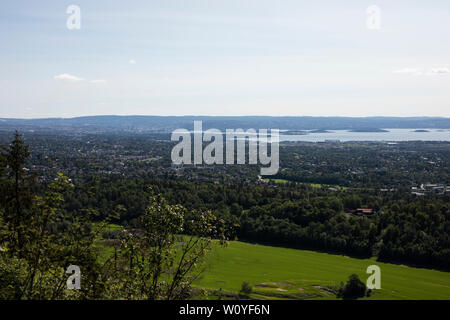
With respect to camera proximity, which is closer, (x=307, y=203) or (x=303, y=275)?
(x=303, y=275)

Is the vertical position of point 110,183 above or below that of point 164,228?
below

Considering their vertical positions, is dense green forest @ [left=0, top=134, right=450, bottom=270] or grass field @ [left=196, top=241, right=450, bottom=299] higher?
dense green forest @ [left=0, top=134, right=450, bottom=270]

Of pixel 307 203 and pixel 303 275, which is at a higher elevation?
pixel 307 203

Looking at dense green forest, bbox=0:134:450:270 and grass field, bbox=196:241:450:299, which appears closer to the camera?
grass field, bbox=196:241:450:299

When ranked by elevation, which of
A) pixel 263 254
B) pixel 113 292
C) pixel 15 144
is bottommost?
pixel 263 254

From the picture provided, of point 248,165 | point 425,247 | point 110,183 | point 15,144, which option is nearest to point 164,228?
point 15,144

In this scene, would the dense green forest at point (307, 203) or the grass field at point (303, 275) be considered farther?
the dense green forest at point (307, 203)

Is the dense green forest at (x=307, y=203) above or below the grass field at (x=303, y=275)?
above
